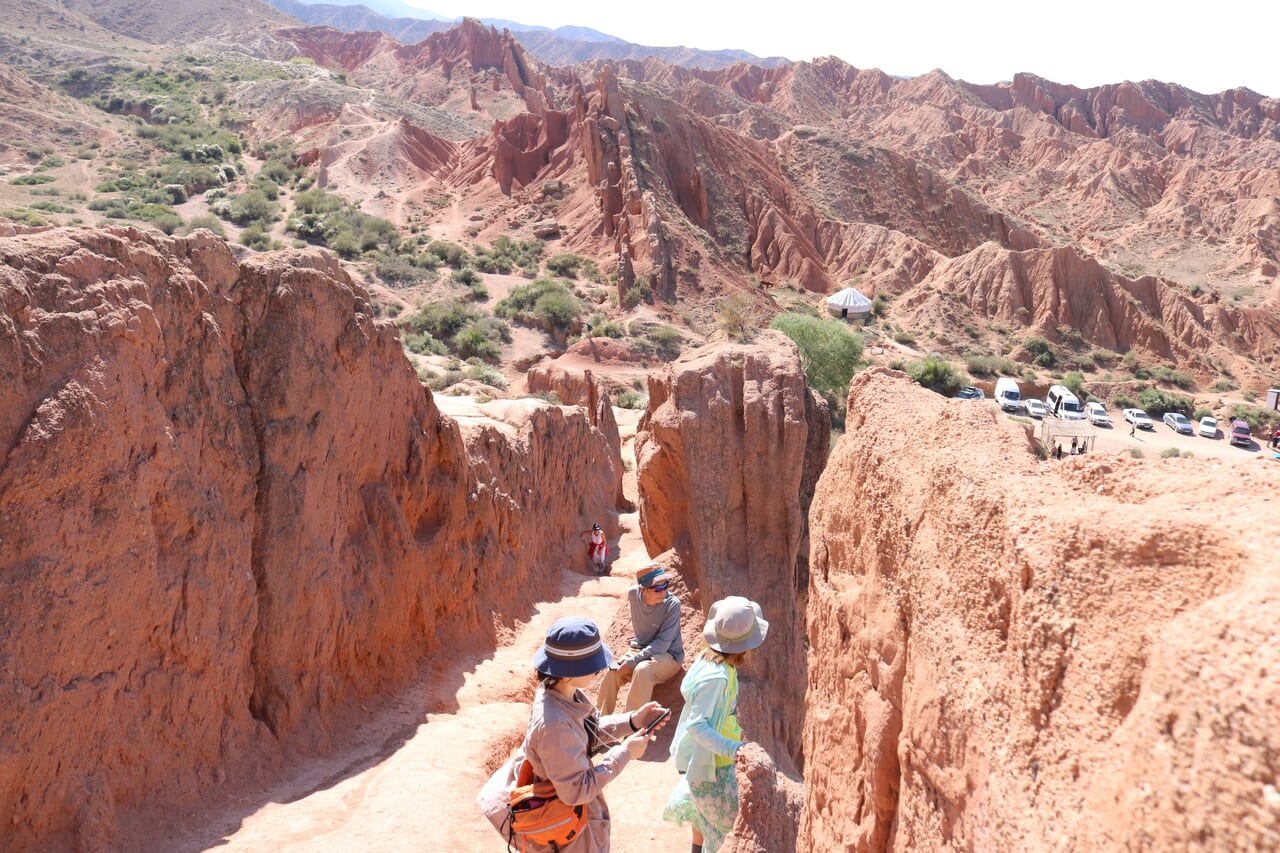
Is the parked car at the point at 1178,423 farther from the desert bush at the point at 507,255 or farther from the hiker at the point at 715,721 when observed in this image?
the hiker at the point at 715,721

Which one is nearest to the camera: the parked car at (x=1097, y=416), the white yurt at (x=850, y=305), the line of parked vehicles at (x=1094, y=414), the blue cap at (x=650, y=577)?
the blue cap at (x=650, y=577)

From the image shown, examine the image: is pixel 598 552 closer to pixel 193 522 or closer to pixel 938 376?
pixel 193 522

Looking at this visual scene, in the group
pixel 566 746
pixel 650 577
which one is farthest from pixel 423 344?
pixel 566 746

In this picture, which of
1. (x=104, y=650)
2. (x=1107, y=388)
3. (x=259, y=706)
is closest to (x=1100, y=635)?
(x=104, y=650)

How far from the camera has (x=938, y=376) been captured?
111ft

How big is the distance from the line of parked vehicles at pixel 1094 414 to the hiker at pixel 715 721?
28199 mm

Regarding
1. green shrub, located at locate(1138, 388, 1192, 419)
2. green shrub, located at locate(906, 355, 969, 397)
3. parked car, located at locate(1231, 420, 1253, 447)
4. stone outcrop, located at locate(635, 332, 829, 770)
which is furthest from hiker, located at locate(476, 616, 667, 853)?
green shrub, located at locate(1138, 388, 1192, 419)

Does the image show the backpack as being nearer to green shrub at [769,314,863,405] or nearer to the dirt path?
the dirt path

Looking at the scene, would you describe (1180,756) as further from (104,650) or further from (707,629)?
(104,650)

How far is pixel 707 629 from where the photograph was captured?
4309 millimetres

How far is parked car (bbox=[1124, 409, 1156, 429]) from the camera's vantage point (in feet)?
104

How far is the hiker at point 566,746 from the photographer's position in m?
3.46

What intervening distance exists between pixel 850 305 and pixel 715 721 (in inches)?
1551

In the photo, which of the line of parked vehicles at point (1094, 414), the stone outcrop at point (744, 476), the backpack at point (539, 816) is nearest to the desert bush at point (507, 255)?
the line of parked vehicles at point (1094, 414)
